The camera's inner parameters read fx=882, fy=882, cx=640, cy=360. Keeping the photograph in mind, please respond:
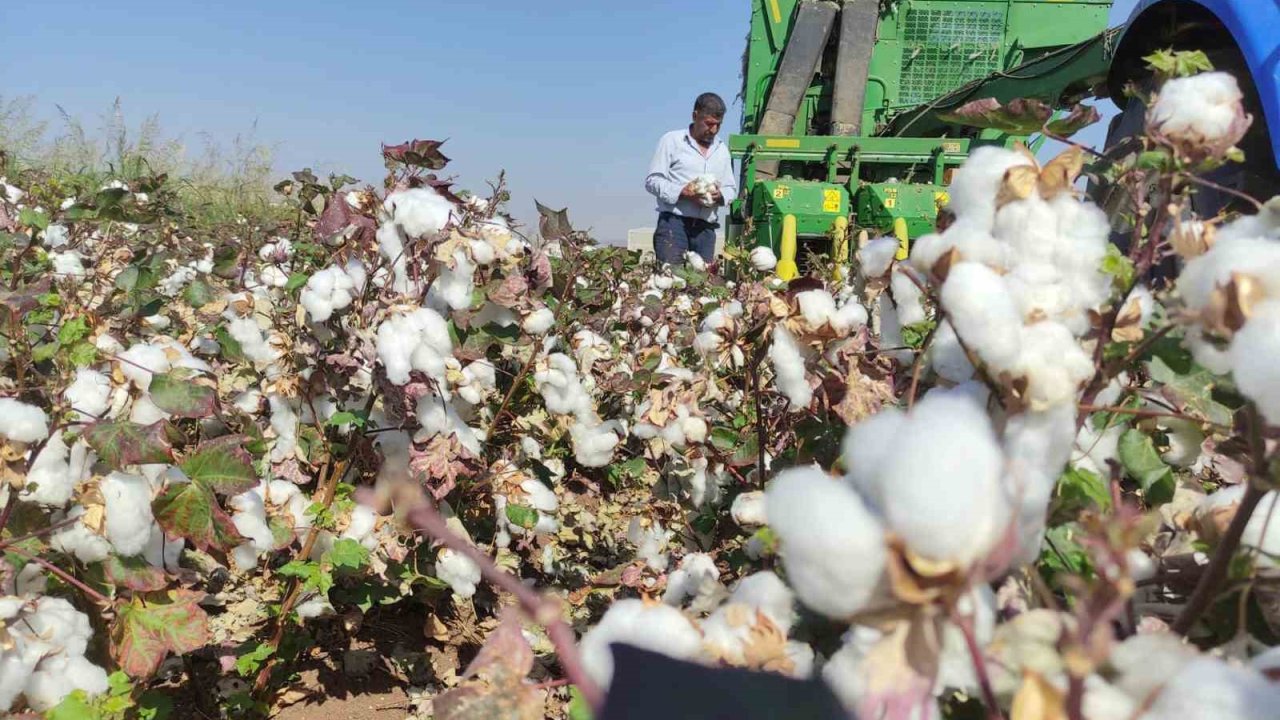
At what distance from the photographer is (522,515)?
182cm

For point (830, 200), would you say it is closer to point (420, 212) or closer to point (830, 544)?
point (420, 212)

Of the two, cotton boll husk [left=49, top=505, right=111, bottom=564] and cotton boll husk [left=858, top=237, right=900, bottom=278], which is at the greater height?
cotton boll husk [left=858, top=237, right=900, bottom=278]

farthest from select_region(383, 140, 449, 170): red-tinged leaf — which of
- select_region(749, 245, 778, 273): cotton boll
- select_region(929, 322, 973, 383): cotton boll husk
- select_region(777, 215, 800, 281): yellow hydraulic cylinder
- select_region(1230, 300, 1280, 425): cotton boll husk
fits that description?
select_region(777, 215, 800, 281): yellow hydraulic cylinder

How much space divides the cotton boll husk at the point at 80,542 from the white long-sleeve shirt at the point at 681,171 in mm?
5185

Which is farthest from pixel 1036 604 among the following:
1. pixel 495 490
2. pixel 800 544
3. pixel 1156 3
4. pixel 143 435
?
pixel 1156 3

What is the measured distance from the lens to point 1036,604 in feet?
2.14

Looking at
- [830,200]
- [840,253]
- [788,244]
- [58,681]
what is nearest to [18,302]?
[58,681]

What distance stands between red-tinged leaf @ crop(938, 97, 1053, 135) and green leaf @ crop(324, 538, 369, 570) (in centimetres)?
116

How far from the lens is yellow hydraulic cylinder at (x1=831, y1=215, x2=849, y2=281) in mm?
3021

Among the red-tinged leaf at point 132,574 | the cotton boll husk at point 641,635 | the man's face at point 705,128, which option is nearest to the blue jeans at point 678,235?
the man's face at point 705,128

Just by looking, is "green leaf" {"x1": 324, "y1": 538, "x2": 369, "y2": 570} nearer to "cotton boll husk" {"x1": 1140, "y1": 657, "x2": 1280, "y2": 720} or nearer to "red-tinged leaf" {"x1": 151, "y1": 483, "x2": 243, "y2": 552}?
"red-tinged leaf" {"x1": 151, "y1": 483, "x2": 243, "y2": 552}

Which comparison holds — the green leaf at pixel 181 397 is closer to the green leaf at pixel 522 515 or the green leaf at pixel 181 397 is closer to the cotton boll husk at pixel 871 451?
the green leaf at pixel 522 515

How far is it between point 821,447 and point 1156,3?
2848 millimetres

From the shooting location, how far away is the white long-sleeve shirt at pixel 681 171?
609cm
